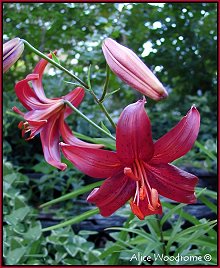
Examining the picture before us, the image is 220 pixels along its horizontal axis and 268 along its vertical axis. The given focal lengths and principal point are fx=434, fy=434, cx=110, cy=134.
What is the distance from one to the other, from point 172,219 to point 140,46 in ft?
2.84

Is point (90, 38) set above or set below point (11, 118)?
above

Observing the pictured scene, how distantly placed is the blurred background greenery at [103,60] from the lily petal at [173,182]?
920 mm

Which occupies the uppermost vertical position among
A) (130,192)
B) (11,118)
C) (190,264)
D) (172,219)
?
(130,192)

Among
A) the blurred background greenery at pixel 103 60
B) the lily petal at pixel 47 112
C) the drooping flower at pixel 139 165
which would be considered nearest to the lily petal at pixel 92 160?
the drooping flower at pixel 139 165

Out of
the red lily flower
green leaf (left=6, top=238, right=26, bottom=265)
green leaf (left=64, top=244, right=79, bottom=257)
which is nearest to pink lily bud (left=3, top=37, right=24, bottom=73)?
the red lily flower

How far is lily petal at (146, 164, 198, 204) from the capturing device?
2.00ft

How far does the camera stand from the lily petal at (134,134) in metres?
0.54

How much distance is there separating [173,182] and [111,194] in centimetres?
9

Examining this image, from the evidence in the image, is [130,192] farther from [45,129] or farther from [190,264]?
[190,264]

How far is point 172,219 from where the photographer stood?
1.50 m

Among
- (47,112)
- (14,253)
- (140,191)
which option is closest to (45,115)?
(47,112)

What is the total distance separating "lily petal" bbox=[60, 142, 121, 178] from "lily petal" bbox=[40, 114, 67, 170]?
121 millimetres

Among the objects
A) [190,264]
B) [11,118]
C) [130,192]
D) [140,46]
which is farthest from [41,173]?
[130,192]

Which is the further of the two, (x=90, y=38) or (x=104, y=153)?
(x=90, y=38)
